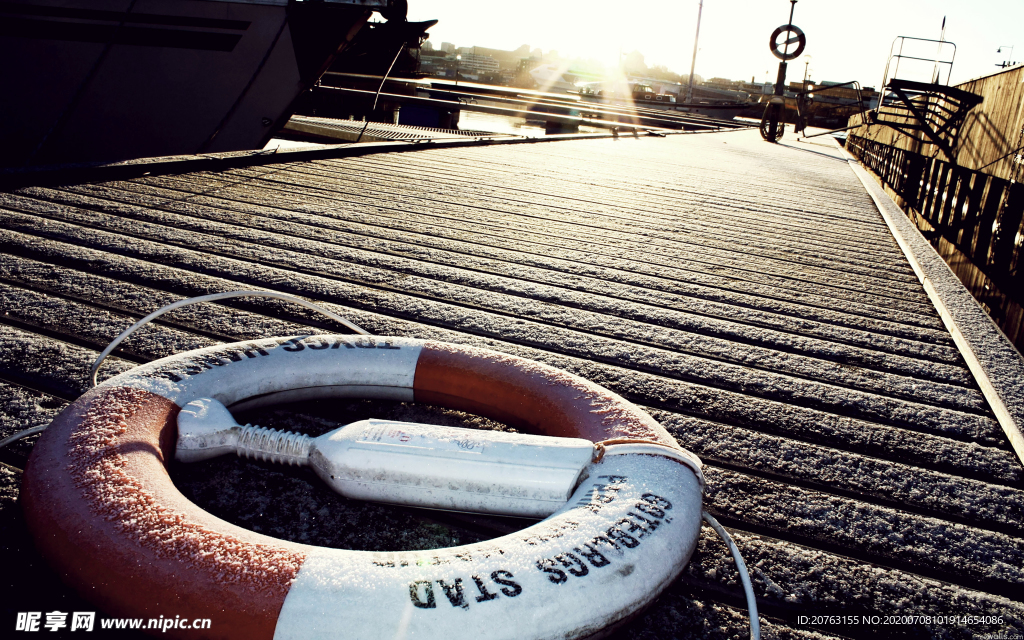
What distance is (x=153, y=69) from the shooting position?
20.7 ft

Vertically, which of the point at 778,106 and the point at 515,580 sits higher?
the point at 778,106

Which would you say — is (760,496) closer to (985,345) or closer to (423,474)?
(423,474)

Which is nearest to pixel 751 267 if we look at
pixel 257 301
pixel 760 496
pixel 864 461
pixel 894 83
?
pixel 864 461

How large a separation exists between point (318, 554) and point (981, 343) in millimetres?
2167

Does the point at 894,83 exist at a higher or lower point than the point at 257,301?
higher

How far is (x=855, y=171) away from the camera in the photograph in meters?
8.47

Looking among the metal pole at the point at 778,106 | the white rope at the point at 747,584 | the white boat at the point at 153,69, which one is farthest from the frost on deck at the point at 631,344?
the metal pole at the point at 778,106

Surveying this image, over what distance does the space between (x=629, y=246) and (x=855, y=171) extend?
676 cm

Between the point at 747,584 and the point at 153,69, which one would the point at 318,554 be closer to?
the point at 747,584

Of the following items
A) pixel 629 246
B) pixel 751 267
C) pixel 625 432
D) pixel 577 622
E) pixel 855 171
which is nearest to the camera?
pixel 577 622

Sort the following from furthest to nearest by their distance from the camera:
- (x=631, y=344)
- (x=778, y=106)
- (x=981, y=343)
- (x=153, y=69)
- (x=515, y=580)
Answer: (x=778, y=106), (x=153, y=69), (x=981, y=343), (x=631, y=344), (x=515, y=580)

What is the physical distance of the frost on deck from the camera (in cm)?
105

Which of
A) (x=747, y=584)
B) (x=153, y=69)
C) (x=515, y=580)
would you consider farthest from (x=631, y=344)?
(x=153, y=69)

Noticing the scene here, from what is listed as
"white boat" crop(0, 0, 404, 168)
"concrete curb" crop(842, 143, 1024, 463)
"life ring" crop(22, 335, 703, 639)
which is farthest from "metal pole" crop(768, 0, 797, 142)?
"life ring" crop(22, 335, 703, 639)
